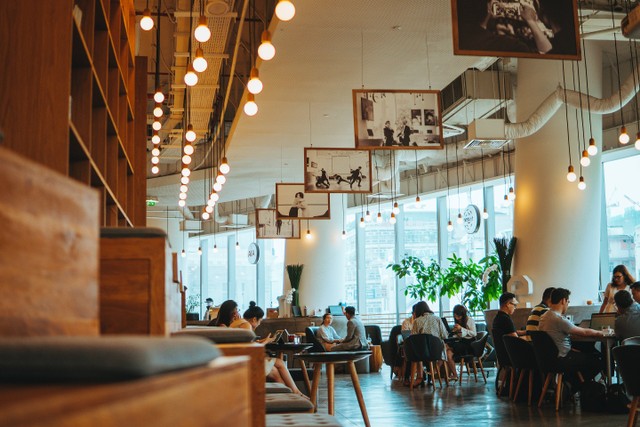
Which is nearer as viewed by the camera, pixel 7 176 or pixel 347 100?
pixel 7 176

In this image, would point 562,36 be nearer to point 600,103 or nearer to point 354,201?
Answer: point 600,103

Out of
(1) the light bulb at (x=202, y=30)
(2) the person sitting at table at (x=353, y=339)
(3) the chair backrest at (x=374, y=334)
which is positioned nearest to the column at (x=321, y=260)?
(3) the chair backrest at (x=374, y=334)

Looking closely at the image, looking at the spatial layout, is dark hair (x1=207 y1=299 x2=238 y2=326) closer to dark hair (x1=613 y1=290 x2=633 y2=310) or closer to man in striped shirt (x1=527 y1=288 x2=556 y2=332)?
man in striped shirt (x1=527 y1=288 x2=556 y2=332)

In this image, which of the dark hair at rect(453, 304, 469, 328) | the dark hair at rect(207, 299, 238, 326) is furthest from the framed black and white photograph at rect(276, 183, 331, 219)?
the dark hair at rect(207, 299, 238, 326)

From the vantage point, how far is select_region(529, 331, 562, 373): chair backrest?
7.77 metres

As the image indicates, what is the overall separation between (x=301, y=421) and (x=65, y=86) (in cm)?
164

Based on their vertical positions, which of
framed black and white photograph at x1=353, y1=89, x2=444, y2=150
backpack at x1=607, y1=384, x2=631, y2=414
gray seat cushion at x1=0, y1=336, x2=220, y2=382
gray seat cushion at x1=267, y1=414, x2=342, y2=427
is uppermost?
framed black and white photograph at x1=353, y1=89, x2=444, y2=150

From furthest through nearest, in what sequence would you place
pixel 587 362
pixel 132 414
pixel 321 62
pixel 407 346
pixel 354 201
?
1. pixel 354 201
2. pixel 407 346
3. pixel 321 62
4. pixel 587 362
5. pixel 132 414

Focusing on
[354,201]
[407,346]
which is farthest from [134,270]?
[354,201]

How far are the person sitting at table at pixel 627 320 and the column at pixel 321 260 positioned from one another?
1259cm

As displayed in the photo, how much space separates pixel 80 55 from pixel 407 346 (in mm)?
8049

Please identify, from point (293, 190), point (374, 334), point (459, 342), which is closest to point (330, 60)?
point (293, 190)

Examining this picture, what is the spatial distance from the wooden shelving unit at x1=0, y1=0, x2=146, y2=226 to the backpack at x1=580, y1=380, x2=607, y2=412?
192 inches

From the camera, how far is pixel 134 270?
7.25 feet
